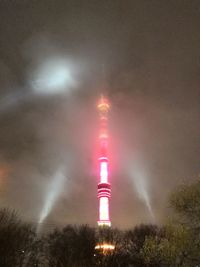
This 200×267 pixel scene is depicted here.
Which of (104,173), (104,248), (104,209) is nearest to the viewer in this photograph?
(104,248)

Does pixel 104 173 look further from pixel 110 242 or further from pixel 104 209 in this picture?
pixel 110 242

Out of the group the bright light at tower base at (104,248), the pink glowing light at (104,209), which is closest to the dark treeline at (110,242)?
the bright light at tower base at (104,248)

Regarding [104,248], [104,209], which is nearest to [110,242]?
[104,248]

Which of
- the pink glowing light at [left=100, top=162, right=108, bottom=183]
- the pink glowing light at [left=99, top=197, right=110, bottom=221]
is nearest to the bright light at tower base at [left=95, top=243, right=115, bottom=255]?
the pink glowing light at [left=99, top=197, right=110, bottom=221]

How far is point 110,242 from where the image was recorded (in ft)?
247

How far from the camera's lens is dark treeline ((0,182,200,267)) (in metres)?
29.2

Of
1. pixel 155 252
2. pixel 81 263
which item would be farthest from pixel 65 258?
pixel 155 252

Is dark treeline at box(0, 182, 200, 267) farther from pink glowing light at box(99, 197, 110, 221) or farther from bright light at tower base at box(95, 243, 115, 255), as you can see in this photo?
pink glowing light at box(99, 197, 110, 221)

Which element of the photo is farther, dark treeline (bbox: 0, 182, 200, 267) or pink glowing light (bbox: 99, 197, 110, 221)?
pink glowing light (bbox: 99, 197, 110, 221)

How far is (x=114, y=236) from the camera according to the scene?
7881cm

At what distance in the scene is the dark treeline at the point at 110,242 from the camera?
2923cm

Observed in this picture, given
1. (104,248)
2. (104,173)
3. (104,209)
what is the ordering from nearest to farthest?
(104,248) < (104,209) < (104,173)

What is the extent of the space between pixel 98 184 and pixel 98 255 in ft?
273

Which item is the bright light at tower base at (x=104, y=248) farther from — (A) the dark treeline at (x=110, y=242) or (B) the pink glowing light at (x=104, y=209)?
(B) the pink glowing light at (x=104, y=209)
